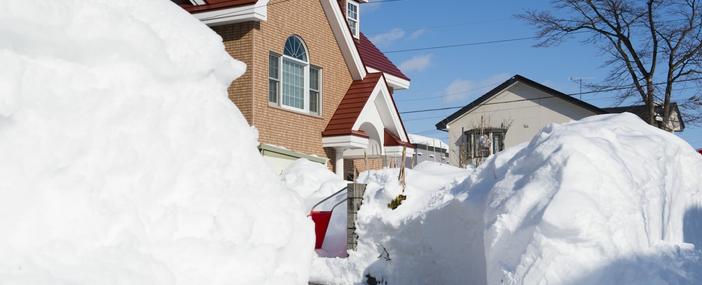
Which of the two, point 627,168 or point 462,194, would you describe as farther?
point 462,194

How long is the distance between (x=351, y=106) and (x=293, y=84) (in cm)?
184

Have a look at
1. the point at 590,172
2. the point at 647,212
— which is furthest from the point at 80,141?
the point at 647,212

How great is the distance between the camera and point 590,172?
247 inches

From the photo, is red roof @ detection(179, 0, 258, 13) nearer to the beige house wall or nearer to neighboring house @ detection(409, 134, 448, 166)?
the beige house wall

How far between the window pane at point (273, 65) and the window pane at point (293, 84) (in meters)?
0.32

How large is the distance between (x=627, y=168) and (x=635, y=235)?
866mm

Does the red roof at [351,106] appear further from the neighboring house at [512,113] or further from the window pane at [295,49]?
the neighboring house at [512,113]

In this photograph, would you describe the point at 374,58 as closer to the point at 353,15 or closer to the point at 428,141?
the point at 353,15

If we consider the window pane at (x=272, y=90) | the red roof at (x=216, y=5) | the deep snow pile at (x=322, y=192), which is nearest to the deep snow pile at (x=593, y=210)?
the deep snow pile at (x=322, y=192)

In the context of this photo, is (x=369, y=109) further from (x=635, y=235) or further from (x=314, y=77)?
(x=635, y=235)

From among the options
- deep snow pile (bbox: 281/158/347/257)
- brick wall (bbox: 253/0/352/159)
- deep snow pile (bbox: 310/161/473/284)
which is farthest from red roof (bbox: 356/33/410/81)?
deep snow pile (bbox: 310/161/473/284)

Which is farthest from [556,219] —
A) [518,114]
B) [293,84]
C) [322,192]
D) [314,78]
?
[518,114]

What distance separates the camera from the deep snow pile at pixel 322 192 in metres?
10.8

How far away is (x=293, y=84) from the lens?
57.4 ft
